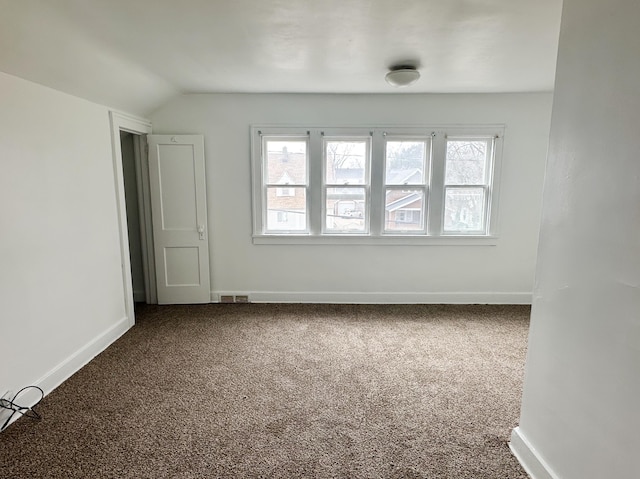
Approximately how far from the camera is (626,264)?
1235 mm

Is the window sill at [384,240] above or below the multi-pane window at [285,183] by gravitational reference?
below

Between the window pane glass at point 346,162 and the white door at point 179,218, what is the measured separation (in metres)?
1.45

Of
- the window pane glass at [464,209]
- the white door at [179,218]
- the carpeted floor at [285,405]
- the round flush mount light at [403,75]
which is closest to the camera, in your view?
the carpeted floor at [285,405]

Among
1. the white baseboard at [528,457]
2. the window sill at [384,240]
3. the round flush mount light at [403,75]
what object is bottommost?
the white baseboard at [528,457]

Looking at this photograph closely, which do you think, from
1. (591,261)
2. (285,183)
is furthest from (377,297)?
(591,261)

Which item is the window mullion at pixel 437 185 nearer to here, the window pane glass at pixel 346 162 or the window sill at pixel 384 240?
the window sill at pixel 384 240

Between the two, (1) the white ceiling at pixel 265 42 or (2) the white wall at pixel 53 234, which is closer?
(1) the white ceiling at pixel 265 42

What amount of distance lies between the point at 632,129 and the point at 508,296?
3.46 meters

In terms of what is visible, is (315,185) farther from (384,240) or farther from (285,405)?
(285,405)

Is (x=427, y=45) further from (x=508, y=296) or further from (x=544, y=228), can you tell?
(x=508, y=296)

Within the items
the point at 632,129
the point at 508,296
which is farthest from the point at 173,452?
the point at 508,296

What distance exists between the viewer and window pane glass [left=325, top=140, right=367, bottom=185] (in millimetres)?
4090

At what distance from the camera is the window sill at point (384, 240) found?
416cm

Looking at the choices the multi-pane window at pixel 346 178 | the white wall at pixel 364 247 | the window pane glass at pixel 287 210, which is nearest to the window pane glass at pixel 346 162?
the multi-pane window at pixel 346 178
